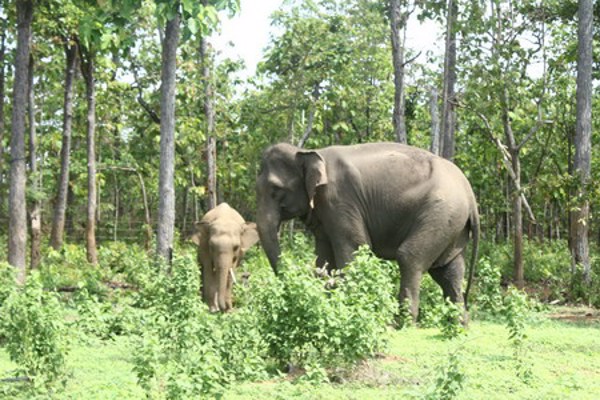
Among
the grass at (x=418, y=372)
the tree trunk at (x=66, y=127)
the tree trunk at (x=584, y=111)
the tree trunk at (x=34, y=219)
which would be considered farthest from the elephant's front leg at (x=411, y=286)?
the tree trunk at (x=66, y=127)

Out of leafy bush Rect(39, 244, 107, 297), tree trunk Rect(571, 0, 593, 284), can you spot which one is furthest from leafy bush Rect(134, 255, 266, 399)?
tree trunk Rect(571, 0, 593, 284)

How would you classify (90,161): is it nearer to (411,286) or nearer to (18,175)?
(18,175)

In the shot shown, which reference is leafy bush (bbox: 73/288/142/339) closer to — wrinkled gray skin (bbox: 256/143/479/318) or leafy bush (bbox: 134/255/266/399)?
leafy bush (bbox: 134/255/266/399)

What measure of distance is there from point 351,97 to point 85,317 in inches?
621

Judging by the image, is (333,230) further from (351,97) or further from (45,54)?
(351,97)

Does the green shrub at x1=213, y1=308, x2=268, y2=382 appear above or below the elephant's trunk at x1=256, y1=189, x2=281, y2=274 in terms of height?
below

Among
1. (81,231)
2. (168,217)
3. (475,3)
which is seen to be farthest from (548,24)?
(81,231)

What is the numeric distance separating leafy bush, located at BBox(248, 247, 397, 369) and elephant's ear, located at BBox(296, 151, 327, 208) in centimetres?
333

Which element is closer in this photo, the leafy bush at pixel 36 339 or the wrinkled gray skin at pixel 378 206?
the leafy bush at pixel 36 339

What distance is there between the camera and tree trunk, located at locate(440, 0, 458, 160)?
16870mm

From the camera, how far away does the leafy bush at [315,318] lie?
743cm

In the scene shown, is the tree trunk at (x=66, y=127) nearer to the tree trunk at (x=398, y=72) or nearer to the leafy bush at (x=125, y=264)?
the leafy bush at (x=125, y=264)

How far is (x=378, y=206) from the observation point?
38.2ft

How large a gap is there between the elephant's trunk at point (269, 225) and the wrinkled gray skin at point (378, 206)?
13 mm
